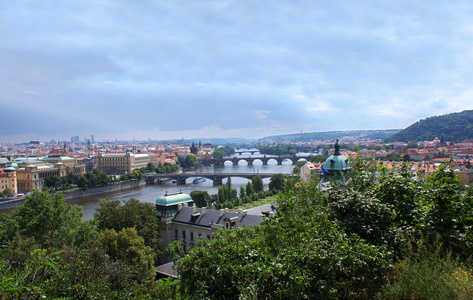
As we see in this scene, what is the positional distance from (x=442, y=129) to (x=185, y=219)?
397 feet

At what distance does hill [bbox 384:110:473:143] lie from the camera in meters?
107

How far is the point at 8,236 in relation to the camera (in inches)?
615

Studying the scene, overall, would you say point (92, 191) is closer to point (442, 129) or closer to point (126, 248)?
point (126, 248)

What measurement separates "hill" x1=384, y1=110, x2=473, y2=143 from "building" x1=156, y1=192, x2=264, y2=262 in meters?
107

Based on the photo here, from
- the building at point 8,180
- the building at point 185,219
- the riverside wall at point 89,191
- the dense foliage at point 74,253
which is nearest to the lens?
the dense foliage at point 74,253

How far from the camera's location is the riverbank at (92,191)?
38416mm

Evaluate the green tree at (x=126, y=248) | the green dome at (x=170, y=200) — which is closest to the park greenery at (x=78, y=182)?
the green dome at (x=170, y=200)

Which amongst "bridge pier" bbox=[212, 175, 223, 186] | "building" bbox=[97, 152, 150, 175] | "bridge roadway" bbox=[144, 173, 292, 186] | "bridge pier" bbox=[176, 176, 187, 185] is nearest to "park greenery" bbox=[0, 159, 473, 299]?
"bridge roadway" bbox=[144, 173, 292, 186]

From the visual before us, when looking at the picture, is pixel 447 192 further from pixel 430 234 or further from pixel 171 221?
pixel 171 221

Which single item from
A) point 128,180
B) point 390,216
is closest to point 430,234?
point 390,216

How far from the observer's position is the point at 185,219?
2050 cm

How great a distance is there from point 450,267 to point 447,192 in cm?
138

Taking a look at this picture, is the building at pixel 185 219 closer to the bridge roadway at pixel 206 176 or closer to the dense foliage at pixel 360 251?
the dense foliage at pixel 360 251

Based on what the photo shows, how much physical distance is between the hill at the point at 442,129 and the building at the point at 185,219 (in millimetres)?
106524
